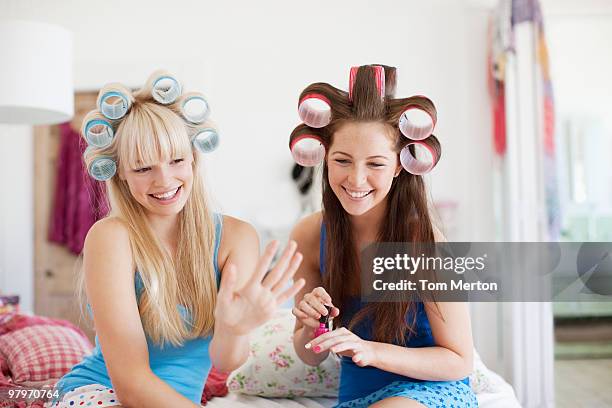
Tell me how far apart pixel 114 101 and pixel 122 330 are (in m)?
0.35

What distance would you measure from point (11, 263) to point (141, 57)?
689mm

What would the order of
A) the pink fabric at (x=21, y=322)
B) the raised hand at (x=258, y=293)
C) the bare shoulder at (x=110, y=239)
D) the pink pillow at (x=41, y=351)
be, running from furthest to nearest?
the pink fabric at (x=21, y=322) < the pink pillow at (x=41, y=351) < the bare shoulder at (x=110, y=239) < the raised hand at (x=258, y=293)

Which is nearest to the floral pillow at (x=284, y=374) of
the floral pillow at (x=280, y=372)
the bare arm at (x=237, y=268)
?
the floral pillow at (x=280, y=372)

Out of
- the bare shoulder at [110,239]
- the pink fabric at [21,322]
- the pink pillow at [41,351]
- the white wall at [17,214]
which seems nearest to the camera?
the bare shoulder at [110,239]

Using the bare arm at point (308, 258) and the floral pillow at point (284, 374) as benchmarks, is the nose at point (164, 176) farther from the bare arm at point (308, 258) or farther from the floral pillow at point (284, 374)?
the floral pillow at point (284, 374)

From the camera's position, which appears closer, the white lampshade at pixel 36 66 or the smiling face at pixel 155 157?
the smiling face at pixel 155 157

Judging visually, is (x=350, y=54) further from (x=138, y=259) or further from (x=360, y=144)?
(x=138, y=259)

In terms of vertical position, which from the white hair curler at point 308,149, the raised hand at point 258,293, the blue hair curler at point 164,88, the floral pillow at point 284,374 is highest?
the blue hair curler at point 164,88

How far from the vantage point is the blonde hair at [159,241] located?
0.92 metres

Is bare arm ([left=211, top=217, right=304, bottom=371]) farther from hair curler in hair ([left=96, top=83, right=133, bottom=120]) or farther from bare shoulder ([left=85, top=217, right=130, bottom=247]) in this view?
hair curler in hair ([left=96, top=83, right=133, bottom=120])

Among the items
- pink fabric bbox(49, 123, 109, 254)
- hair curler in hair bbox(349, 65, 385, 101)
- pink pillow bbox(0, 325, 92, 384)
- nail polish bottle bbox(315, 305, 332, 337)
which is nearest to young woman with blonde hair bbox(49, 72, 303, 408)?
nail polish bottle bbox(315, 305, 332, 337)

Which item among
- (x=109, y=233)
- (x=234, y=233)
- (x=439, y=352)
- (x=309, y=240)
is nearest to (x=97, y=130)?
(x=109, y=233)

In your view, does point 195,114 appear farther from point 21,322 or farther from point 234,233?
point 21,322

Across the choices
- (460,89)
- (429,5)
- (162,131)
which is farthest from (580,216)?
(162,131)
